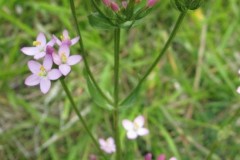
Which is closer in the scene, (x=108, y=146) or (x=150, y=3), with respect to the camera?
(x=150, y=3)

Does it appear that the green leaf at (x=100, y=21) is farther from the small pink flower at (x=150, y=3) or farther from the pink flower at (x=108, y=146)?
the pink flower at (x=108, y=146)

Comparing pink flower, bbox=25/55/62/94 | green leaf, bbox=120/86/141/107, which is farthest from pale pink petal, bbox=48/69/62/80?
green leaf, bbox=120/86/141/107

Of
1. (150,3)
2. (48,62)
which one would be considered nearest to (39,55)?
(48,62)

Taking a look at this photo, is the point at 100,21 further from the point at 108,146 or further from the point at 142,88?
the point at 142,88

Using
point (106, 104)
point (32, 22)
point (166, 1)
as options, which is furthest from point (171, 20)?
point (106, 104)

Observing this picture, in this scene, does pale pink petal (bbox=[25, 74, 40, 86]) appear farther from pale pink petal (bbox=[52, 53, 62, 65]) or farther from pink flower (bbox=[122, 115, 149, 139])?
pink flower (bbox=[122, 115, 149, 139])

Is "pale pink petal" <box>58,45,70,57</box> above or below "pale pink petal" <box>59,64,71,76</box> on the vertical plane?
above
